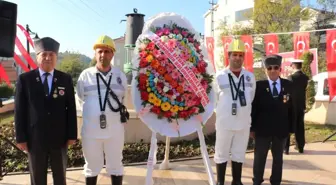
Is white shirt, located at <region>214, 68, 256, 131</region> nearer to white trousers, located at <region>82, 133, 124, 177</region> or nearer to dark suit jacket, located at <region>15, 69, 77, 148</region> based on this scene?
white trousers, located at <region>82, 133, 124, 177</region>

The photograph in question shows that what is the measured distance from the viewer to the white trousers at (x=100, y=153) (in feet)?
11.0

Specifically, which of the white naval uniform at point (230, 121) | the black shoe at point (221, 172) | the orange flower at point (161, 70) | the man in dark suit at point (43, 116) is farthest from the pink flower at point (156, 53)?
the black shoe at point (221, 172)

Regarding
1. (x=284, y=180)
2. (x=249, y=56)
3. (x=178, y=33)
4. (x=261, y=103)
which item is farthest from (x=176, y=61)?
(x=249, y=56)

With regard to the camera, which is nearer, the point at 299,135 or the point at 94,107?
the point at 94,107

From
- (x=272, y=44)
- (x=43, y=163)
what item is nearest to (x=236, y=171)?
(x=43, y=163)

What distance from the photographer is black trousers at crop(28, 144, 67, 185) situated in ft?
10.0

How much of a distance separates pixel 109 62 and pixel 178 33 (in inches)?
34.3

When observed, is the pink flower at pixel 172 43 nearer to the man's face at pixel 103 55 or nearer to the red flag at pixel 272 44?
the man's face at pixel 103 55

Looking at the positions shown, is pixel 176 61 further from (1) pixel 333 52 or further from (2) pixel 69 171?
(1) pixel 333 52

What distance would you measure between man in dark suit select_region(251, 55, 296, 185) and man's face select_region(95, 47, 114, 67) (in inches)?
75.0

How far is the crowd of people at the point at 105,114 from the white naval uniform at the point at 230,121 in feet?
0.04

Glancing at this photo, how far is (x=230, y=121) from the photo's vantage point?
386 centimetres

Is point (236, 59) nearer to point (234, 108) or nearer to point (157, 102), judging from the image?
point (234, 108)

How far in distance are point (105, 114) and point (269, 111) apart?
1999 mm
